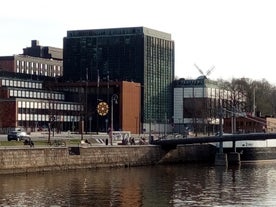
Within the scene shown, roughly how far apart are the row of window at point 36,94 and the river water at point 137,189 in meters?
79.8

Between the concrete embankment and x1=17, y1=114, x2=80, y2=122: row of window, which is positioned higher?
x1=17, y1=114, x2=80, y2=122: row of window

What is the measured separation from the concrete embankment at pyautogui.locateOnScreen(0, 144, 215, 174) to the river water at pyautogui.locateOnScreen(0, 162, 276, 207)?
7.53ft

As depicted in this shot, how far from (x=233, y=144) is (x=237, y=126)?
3282 centimetres

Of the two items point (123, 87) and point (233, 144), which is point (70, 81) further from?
point (233, 144)

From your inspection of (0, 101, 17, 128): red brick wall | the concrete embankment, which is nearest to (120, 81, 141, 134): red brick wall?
(0, 101, 17, 128): red brick wall

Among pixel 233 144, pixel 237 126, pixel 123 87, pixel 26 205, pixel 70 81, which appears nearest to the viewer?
pixel 26 205

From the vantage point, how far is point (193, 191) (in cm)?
6575

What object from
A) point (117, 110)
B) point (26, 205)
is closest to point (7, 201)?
point (26, 205)

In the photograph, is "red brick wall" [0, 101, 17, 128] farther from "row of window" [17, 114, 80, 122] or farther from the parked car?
the parked car

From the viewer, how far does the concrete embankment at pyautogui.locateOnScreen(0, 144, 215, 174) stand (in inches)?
3182

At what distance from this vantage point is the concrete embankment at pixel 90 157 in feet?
265

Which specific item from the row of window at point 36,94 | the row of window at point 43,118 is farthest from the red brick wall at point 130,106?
the row of window at point 36,94

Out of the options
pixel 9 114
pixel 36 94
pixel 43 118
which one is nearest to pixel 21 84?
pixel 36 94

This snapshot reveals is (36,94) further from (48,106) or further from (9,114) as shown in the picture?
(9,114)
